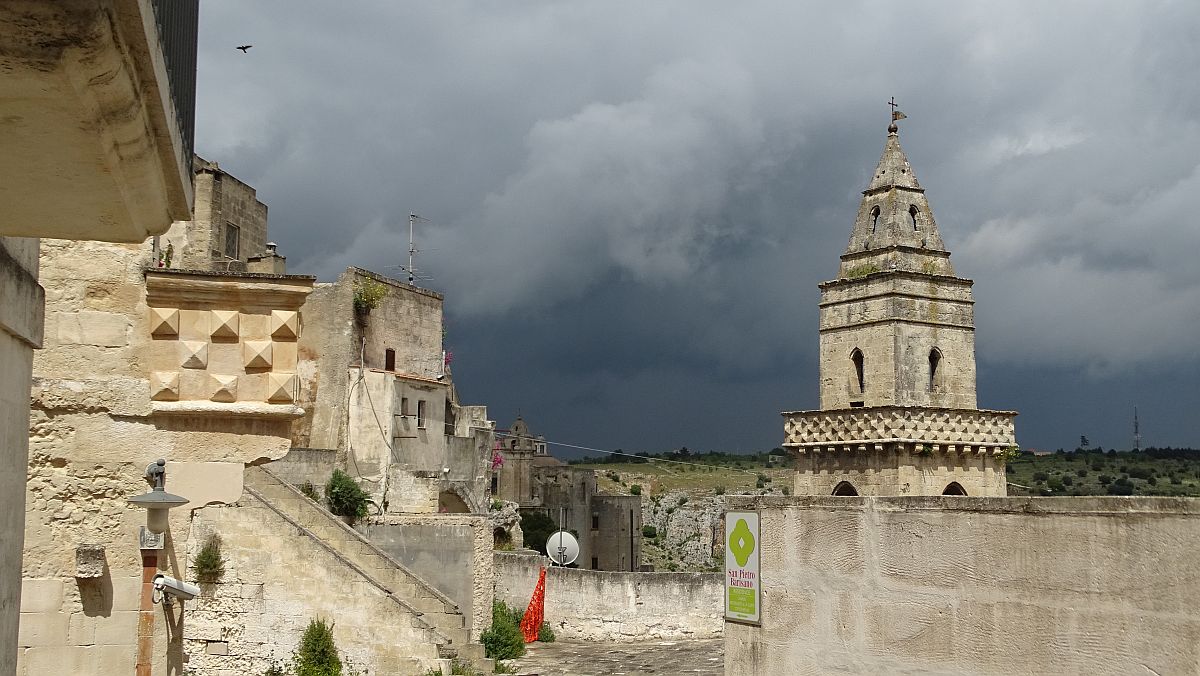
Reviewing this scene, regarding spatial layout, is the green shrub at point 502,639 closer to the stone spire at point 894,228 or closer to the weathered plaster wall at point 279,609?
the weathered plaster wall at point 279,609

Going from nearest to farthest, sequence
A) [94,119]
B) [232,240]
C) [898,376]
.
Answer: [94,119] → [898,376] → [232,240]

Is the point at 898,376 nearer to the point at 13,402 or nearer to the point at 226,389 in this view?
the point at 226,389

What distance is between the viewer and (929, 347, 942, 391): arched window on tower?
34.5 meters

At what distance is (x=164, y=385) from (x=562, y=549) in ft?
77.4

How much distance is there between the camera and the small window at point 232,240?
112 feet

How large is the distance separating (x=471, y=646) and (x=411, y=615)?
200 centimetres

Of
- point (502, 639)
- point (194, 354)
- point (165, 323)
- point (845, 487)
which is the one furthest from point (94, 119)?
point (845, 487)

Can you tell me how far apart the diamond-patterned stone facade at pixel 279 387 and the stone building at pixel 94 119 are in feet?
11.9

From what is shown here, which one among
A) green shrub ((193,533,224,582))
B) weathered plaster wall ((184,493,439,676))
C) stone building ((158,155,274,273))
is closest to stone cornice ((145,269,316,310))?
weathered plaster wall ((184,493,439,676))

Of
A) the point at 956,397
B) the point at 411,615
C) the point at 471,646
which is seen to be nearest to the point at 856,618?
the point at 411,615

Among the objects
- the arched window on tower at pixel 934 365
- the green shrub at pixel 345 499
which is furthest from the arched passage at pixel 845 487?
the green shrub at pixel 345 499

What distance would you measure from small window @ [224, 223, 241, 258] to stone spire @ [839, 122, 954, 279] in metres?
17.8

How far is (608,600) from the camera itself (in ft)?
95.0

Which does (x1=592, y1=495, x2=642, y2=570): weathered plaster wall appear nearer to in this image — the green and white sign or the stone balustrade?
the stone balustrade
